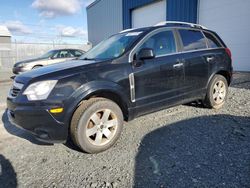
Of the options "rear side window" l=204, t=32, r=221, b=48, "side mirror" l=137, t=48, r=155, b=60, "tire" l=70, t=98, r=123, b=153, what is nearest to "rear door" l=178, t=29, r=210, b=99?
"rear side window" l=204, t=32, r=221, b=48

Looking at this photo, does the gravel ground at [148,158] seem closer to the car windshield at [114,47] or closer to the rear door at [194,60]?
the rear door at [194,60]

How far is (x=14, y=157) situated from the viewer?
2.89 metres

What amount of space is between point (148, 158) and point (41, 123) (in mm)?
1468

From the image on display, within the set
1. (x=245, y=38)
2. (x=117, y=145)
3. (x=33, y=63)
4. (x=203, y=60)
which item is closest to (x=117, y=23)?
(x=33, y=63)

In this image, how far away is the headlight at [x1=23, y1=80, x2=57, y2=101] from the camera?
2602 mm

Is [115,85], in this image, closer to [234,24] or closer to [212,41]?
[212,41]

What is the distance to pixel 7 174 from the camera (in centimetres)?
248

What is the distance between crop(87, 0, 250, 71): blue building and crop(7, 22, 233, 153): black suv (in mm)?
5681

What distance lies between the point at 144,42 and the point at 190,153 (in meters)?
1.90

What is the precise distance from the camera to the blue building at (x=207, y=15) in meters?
8.93

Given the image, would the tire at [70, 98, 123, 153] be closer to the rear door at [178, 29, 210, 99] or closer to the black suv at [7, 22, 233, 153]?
the black suv at [7, 22, 233, 153]

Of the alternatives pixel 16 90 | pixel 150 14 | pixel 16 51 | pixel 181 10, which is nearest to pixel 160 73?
pixel 16 90

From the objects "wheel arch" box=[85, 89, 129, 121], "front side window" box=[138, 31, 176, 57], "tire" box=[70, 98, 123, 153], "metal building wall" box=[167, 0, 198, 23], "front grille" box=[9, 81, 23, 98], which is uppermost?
"metal building wall" box=[167, 0, 198, 23]

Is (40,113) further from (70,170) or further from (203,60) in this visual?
(203,60)
